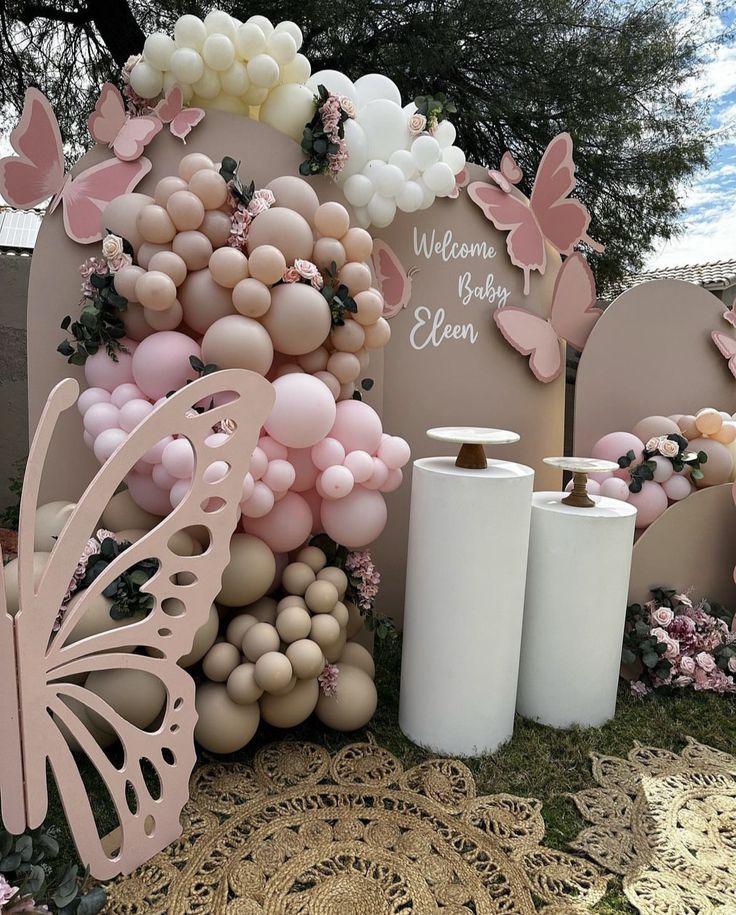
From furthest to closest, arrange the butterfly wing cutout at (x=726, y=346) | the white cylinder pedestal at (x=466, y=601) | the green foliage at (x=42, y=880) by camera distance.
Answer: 1. the butterfly wing cutout at (x=726, y=346)
2. the white cylinder pedestal at (x=466, y=601)
3. the green foliage at (x=42, y=880)

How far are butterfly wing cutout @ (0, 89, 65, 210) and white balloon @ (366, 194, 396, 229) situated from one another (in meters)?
0.87

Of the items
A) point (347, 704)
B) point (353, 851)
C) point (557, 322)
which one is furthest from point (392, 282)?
point (353, 851)

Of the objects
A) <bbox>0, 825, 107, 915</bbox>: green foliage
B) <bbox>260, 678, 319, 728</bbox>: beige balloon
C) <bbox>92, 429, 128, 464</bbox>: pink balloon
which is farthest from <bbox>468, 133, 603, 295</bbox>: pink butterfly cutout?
<bbox>0, 825, 107, 915</bbox>: green foliage

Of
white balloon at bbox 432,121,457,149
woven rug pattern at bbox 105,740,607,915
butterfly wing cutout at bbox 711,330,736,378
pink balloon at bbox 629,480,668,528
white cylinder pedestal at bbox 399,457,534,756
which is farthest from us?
butterfly wing cutout at bbox 711,330,736,378

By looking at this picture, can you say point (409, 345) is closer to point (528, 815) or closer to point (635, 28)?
point (528, 815)

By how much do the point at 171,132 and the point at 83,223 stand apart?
1.15 ft

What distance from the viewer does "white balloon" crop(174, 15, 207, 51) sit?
6.09 feet

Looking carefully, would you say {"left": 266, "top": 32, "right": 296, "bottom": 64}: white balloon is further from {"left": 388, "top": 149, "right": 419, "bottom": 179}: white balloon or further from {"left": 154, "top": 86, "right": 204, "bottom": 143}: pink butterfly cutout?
{"left": 388, "top": 149, "right": 419, "bottom": 179}: white balloon

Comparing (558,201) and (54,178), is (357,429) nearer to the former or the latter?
(54,178)

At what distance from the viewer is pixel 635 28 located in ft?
12.5

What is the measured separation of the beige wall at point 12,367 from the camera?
3.36m

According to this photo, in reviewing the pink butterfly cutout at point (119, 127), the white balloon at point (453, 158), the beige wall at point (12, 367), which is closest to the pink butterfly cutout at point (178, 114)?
the pink butterfly cutout at point (119, 127)

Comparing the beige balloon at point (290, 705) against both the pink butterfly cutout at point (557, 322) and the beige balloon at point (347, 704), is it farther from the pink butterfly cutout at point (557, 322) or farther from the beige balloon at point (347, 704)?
the pink butterfly cutout at point (557, 322)

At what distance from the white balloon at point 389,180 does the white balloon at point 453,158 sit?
25 centimetres
